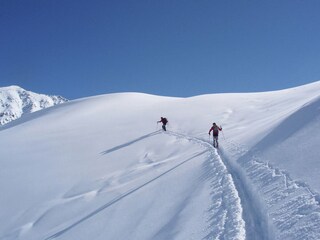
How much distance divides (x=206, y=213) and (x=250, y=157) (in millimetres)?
5082

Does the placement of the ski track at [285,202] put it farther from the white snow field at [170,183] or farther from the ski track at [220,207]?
the ski track at [220,207]

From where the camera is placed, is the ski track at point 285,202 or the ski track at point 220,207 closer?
the ski track at point 285,202

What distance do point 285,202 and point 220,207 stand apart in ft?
6.13

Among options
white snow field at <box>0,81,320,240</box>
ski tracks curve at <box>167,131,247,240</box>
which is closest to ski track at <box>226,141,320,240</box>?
white snow field at <box>0,81,320,240</box>

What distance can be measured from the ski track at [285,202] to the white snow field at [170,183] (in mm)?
28

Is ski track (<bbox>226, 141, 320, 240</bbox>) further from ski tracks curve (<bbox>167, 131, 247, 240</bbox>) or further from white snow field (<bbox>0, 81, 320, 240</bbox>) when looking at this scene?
ski tracks curve (<bbox>167, 131, 247, 240</bbox>)

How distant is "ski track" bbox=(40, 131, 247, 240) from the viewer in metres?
8.37

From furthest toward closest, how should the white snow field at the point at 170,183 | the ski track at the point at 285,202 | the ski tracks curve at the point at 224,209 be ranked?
the white snow field at the point at 170,183, the ski tracks curve at the point at 224,209, the ski track at the point at 285,202

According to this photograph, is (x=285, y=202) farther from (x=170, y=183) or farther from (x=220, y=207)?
(x=170, y=183)

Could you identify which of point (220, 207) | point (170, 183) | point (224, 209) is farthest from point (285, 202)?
point (170, 183)

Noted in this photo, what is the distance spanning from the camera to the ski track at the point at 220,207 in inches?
329

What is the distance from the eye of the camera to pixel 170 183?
13.8 m

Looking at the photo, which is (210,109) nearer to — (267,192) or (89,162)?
(89,162)

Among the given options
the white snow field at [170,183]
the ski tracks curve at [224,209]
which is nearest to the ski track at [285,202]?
the white snow field at [170,183]
